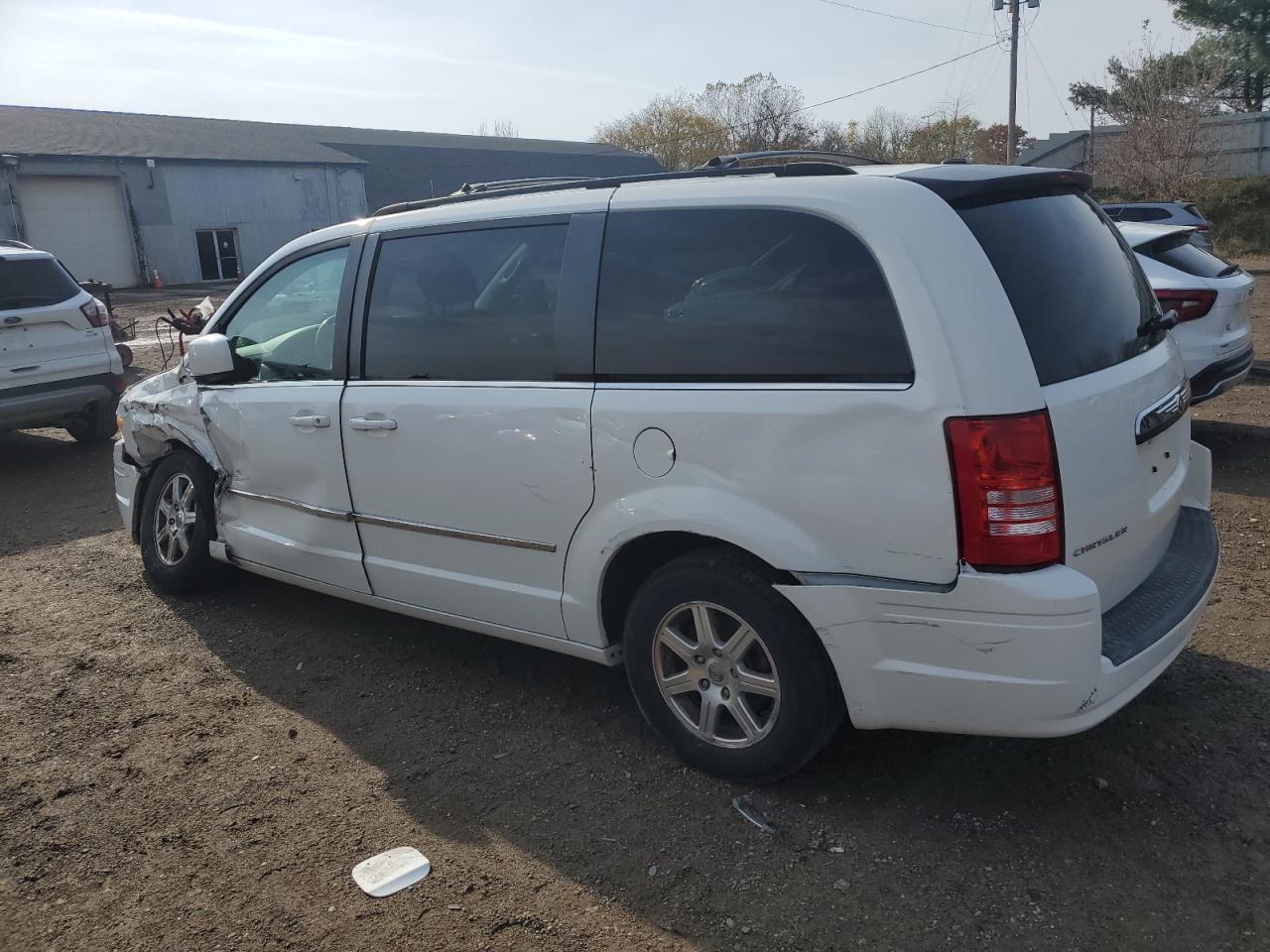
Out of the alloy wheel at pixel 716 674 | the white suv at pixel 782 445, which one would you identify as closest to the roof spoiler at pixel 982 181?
the white suv at pixel 782 445

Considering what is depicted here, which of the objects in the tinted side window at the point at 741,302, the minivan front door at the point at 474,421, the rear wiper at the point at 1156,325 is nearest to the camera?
the tinted side window at the point at 741,302

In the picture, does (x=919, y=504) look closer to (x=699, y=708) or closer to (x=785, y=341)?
(x=785, y=341)

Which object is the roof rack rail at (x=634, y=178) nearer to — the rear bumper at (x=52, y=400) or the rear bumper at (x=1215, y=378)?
the rear bumper at (x=1215, y=378)

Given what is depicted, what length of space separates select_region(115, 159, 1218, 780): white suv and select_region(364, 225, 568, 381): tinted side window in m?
0.01

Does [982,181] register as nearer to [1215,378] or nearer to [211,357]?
[211,357]

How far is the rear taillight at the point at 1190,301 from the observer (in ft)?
22.5

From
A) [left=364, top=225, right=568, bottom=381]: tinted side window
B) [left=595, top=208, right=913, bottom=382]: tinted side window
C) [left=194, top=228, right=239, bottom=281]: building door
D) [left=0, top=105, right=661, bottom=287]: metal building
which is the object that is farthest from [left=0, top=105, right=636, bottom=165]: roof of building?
[left=595, top=208, right=913, bottom=382]: tinted side window

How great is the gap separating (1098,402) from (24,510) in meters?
7.47

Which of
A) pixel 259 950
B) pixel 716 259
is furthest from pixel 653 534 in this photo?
pixel 259 950

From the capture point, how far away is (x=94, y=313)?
9.02 metres

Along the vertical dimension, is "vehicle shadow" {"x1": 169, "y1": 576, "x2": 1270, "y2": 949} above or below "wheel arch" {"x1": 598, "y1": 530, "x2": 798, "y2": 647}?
below

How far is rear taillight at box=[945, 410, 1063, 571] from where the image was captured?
265cm

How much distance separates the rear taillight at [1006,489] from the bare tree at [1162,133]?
104 ft

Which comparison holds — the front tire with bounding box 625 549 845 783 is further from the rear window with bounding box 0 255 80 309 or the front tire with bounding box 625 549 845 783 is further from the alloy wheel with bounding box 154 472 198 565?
the rear window with bounding box 0 255 80 309
